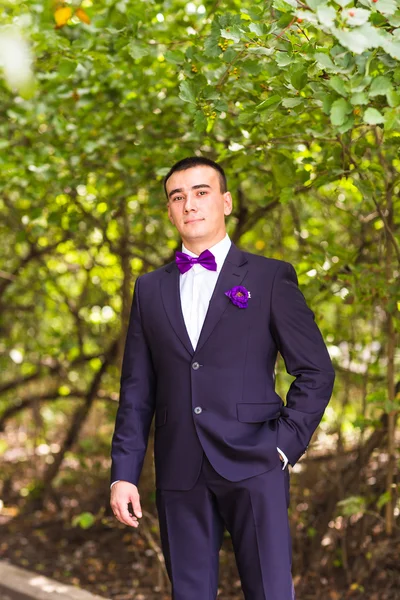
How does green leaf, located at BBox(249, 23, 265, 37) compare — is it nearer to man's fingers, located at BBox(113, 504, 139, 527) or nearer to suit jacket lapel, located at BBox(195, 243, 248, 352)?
suit jacket lapel, located at BBox(195, 243, 248, 352)

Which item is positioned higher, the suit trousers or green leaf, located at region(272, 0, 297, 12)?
green leaf, located at region(272, 0, 297, 12)

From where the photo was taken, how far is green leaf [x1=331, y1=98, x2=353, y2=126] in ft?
6.98

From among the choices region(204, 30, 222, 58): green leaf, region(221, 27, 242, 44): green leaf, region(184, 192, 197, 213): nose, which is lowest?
region(184, 192, 197, 213): nose

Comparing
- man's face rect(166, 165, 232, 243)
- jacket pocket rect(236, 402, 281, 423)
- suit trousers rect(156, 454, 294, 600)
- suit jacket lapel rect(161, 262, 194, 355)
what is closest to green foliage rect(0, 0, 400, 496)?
man's face rect(166, 165, 232, 243)

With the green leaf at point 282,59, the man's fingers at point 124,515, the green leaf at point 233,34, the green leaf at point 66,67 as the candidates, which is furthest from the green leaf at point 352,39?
the green leaf at point 66,67

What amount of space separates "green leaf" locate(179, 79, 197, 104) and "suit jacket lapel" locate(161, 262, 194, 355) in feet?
1.95

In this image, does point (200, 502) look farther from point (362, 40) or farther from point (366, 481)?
point (366, 481)

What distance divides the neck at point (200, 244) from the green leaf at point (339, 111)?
32.1 inches

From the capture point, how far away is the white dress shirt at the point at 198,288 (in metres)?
2.80

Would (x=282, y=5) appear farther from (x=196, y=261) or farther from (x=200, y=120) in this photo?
(x=196, y=261)

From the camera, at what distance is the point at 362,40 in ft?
6.28

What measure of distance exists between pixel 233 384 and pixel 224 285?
342mm

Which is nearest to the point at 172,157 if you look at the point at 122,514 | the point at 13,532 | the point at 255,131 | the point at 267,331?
the point at 255,131

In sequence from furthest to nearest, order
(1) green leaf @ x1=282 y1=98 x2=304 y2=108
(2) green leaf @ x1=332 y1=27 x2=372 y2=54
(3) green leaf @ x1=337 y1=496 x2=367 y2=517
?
1. (3) green leaf @ x1=337 y1=496 x2=367 y2=517
2. (1) green leaf @ x1=282 y1=98 x2=304 y2=108
3. (2) green leaf @ x1=332 y1=27 x2=372 y2=54
